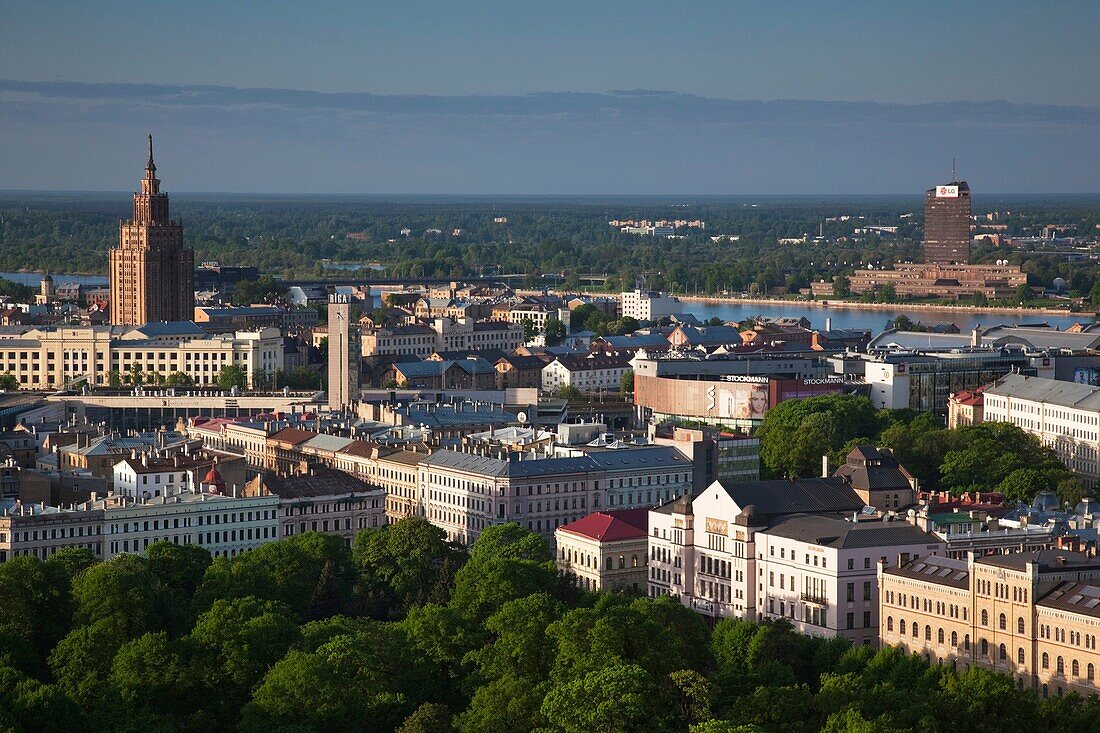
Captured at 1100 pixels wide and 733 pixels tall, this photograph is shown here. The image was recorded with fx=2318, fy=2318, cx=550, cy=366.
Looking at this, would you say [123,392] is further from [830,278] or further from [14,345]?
[830,278]

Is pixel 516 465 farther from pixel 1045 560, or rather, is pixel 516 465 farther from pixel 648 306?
pixel 648 306

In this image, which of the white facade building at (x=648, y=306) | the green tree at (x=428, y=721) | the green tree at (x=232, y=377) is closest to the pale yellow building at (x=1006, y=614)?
the green tree at (x=428, y=721)

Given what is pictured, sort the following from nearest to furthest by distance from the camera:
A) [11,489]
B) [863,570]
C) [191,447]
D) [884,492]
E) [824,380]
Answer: [863,570], [884,492], [11,489], [191,447], [824,380]

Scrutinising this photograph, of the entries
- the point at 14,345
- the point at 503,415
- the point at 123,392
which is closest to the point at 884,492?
the point at 503,415

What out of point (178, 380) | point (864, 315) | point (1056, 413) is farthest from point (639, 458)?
point (864, 315)

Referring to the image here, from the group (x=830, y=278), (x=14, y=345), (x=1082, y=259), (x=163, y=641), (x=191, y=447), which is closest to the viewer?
(x=163, y=641)

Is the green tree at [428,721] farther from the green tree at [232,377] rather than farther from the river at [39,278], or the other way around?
the river at [39,278]

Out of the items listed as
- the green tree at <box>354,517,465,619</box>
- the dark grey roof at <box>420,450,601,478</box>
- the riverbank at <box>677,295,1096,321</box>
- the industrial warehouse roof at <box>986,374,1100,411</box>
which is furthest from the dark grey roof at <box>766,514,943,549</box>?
the riverbank at <box>677,295,1096,321</box>
